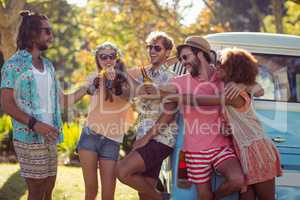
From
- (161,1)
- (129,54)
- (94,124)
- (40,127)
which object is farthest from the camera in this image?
(129,54)

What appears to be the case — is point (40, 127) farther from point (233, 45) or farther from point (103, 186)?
point (233, 45)

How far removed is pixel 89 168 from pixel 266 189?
1.61m

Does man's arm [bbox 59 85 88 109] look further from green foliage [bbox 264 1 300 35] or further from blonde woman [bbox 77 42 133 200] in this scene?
green foliage [bbox 264 1 300 35]

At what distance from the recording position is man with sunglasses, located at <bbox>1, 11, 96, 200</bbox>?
3.71 metres

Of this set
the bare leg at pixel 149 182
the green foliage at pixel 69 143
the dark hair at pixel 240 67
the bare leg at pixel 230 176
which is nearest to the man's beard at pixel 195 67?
the dark hair at pixel 240 67

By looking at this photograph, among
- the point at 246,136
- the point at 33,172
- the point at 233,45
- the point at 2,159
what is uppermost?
the point at 233,45

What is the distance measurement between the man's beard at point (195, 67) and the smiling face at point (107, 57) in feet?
2.75

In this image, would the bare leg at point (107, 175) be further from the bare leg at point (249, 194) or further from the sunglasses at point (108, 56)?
the bare leg at point (249, 194)

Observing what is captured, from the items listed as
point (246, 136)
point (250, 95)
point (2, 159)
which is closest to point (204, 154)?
point (246, 136)

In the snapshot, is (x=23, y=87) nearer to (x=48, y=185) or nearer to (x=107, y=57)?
(x=48, y=185)

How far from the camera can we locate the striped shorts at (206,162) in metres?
3.83

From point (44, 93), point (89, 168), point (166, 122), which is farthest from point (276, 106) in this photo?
point (44, 93)

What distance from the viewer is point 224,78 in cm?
393

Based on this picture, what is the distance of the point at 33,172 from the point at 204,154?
1.38 metres
